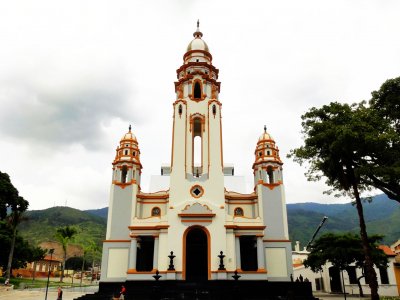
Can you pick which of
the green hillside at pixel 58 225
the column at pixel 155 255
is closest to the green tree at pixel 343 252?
the column at pixel 155 255

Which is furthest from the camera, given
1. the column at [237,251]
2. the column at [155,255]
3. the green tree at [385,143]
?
the column at [237,251]

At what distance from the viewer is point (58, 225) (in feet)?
381

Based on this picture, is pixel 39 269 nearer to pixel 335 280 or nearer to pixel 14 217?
pixel 14 217

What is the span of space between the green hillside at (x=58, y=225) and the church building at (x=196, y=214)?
64716 millimetres

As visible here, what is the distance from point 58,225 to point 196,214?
101394mm

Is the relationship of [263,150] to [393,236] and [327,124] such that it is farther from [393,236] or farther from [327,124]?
[393,236]

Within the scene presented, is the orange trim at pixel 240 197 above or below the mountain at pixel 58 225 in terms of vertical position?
below

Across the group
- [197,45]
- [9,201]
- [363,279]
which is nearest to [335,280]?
[363,279]

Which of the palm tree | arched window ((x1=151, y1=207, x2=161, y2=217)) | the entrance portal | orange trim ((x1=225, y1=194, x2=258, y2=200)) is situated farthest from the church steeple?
the palm tree

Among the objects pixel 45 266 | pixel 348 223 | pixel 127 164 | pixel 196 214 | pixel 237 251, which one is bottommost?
pixel 45 266

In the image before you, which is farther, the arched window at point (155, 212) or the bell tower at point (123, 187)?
the arched window at point (155, 212)

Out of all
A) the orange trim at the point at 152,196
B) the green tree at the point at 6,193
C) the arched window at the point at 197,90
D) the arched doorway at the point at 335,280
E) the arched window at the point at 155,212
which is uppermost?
the arched window at the point at 197,90

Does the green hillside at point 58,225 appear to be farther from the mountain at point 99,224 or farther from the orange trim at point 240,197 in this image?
the orange trim at point 240,197

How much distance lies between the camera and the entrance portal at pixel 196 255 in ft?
89.0
